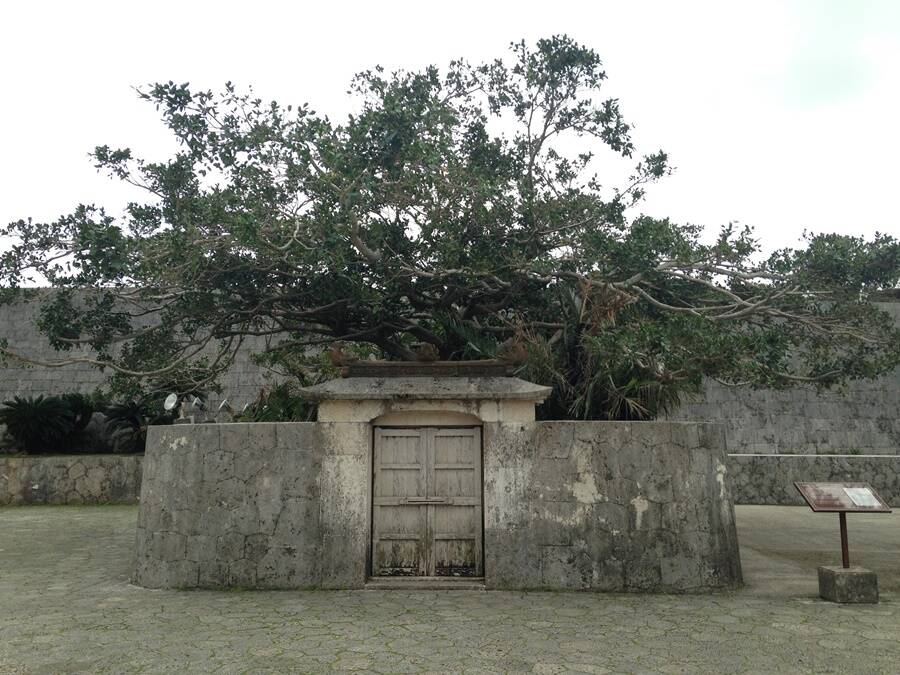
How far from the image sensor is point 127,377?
10102 millimetres

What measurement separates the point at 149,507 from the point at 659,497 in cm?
542

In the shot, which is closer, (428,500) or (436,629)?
(436,629)

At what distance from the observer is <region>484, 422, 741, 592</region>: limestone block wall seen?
6.90 metres

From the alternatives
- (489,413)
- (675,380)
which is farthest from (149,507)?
(675,380)

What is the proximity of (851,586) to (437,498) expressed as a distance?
13.4 feet

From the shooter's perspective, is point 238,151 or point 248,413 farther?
point 248,413

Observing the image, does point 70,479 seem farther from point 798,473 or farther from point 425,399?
point 798,473

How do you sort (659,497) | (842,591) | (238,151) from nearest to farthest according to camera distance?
(842,591) → (659,497) → (238,151)

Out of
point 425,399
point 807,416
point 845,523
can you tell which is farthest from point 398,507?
point 807,416

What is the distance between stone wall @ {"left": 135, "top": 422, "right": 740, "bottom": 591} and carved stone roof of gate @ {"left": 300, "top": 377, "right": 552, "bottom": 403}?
34cm

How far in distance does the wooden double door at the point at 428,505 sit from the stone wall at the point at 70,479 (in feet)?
33.5

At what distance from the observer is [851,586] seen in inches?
252

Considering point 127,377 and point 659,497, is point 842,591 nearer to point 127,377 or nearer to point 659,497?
point 659,497

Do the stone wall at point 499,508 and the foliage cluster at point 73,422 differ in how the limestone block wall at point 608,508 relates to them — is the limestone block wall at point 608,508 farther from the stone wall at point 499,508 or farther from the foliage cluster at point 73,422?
the foliage cluster at point 73,422
